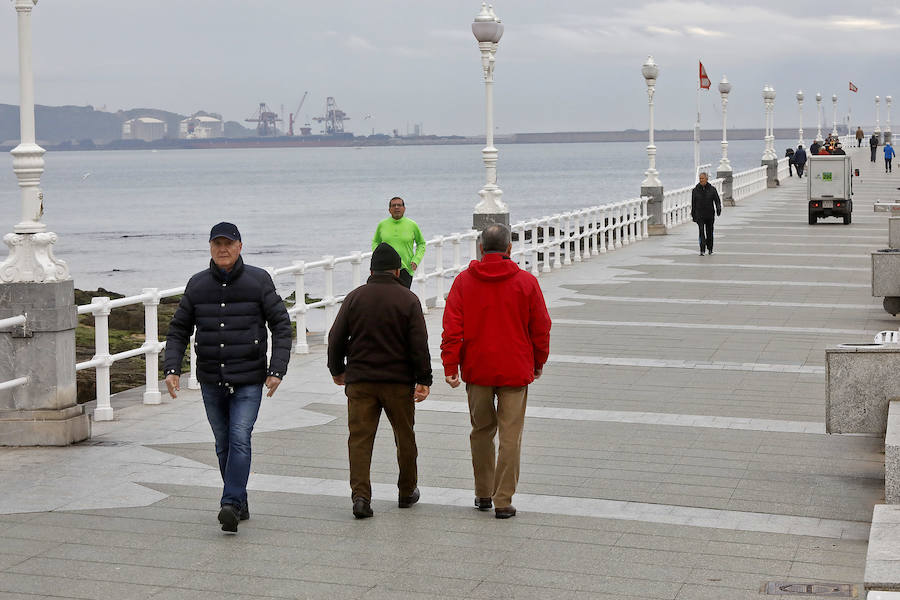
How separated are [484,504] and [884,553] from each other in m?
2.75

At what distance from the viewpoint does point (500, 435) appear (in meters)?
7.98

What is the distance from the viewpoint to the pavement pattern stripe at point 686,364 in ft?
43.6

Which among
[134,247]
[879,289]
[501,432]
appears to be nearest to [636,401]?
[501,432]

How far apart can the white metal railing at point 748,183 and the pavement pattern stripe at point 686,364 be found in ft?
107

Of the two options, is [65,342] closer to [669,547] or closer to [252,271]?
[252,271]

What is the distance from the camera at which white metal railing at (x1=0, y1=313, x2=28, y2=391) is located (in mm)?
9734

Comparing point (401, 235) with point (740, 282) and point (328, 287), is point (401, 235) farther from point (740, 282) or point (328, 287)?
point (740, 282)

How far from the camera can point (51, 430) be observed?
32.7 ft

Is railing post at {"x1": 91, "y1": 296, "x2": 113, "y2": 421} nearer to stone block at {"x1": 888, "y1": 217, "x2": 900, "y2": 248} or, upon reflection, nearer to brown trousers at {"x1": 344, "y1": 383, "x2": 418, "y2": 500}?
→ brown trousers at {"x1": 344, "y1": 383, "x2": 418, "y2": 500}

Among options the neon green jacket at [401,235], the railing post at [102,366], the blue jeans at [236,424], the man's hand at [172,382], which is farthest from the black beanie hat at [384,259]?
the neon green jacket at [401,235]

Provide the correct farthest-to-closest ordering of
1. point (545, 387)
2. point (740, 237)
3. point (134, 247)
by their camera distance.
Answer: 1. point (134, 247)
2. point (740, 237)
3. point (545, 387)

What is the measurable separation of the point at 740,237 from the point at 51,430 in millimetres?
24032

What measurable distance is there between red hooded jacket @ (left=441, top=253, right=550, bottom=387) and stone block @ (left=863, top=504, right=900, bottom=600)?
2.17 meters

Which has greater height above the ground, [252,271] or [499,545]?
[252,271]
